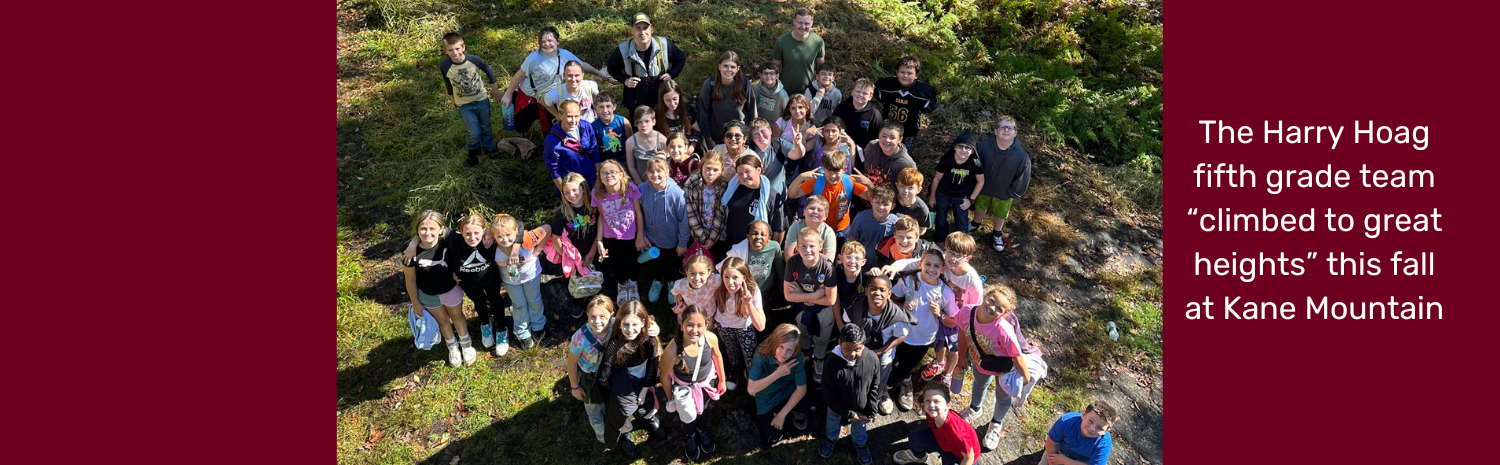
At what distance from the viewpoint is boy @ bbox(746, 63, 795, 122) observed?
8719 mm

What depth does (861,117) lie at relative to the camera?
8648 millimetres

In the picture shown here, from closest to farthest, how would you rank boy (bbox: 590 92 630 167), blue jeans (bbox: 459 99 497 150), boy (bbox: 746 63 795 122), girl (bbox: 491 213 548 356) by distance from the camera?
girl (bbox: 491 213 548 356) < boy (bbox: 590 92 630 167) < boy (bbox: 746 63 795 122) < blue jeans (bbox: 459 99 497 150)

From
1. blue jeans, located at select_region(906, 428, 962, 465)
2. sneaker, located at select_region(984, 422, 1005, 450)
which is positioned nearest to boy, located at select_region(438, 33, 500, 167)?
blue jeans, located at select_region(906, 428, 962, 465)

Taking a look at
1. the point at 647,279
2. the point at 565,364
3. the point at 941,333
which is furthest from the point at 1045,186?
the point at 565,364

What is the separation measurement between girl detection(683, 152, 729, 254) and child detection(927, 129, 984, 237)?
2481 mm

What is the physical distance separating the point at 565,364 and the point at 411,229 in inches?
120

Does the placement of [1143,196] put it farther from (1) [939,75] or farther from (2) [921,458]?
(2) [921,458]

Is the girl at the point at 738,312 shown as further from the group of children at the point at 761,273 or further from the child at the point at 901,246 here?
the child at the point at 901,246

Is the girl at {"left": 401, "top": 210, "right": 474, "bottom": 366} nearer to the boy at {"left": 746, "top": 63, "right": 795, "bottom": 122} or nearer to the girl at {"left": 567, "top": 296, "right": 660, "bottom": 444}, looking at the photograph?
the girl at {"left": 567, "top": 296, "right": 660, "bottom": 444}

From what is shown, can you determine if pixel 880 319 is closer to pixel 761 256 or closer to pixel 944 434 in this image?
pixel 944 434

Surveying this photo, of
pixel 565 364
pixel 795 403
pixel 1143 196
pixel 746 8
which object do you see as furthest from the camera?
pixel 746 8

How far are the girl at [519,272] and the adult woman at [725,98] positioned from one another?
2571 millimetres

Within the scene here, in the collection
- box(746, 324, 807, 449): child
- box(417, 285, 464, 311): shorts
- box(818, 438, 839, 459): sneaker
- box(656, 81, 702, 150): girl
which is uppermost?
box(656, 81, 702, 150): girl

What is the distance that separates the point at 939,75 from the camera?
12797 mm
